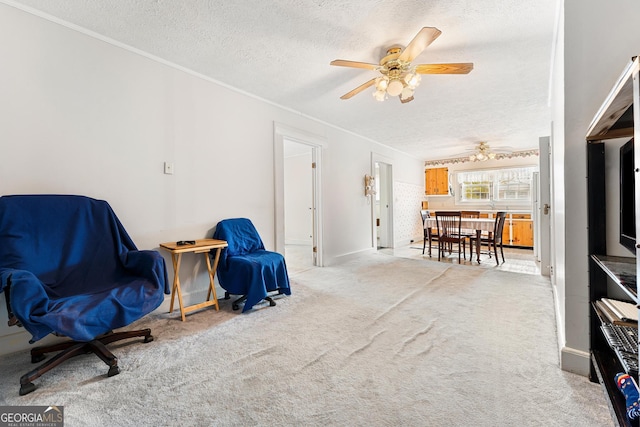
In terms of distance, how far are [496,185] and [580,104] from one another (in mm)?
6638

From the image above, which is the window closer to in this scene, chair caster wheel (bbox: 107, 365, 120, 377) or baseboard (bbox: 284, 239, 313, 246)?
baseboard (bbox: 284, 239, 313, 246)

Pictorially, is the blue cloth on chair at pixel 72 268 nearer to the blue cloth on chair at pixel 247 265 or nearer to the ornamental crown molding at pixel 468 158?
the blue cloth on chair at pixel 247 265

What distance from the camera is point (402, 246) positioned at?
657 centimetres

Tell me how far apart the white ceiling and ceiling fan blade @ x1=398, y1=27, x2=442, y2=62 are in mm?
188

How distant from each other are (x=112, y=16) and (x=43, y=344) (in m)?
2.37

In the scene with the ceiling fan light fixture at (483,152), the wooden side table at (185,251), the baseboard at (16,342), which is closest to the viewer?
the baseboard at (16,342)

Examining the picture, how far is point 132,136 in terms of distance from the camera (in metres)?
2.37

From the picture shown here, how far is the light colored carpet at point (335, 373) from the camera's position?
49.4 inches

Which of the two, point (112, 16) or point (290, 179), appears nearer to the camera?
point (112, 16)

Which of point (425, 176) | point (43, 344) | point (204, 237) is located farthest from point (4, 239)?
point (425, 176)

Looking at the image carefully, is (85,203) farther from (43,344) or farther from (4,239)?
(43,344)

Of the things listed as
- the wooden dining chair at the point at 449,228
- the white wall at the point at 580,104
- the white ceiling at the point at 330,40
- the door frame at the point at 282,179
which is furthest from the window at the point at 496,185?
the white wall at the point at 580,104

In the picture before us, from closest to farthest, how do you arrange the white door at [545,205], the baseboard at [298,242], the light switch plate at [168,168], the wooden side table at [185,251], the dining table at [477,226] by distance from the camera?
the wooden side table at [185,251] → the light switch plate at [168,168] → the white door at [545,205] → the dining table at [477,226] → the baseboard at [298,242]

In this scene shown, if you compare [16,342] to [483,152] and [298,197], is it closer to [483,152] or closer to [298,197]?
[298,197]
